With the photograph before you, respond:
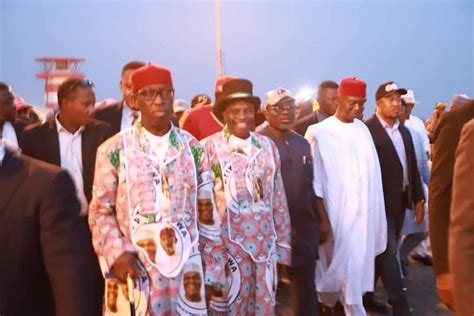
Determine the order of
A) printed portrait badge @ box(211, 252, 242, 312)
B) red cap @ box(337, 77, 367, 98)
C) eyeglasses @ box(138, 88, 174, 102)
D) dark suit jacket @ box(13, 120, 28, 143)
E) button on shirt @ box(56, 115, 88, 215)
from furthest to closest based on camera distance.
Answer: red cap @ box(337, 77, 367, 98) < dark suit jacket @ box(13, 120, 28, 143) < button on shirt @ box(56, 115, 88, 215) < printed portrait badge @ box(211, 252, 242, 312) < eyeglasses @ box(138, 88, 174, 102)

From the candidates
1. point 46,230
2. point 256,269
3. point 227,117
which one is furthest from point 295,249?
point 46,230

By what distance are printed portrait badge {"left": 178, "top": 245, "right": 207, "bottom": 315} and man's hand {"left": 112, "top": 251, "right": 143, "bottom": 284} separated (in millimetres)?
243

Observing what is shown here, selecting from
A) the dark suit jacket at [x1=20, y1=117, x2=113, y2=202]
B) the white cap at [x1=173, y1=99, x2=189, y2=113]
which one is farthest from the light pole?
the dark suit jacket at [x1=20, y1=117, x2=113, y2=202]

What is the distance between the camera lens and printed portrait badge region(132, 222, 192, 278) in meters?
3.25

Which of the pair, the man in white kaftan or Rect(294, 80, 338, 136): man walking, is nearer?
the man in white kaftan

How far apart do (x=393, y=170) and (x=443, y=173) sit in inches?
103

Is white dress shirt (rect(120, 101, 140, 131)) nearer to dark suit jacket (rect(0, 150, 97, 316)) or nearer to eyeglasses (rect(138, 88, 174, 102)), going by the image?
eyeglasses (rect(138, 88, 174, 102))

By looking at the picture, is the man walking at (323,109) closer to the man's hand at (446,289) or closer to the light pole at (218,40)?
the man's hand at (446,289)

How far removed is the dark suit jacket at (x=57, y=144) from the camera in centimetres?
435

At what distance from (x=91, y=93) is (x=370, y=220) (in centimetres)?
246

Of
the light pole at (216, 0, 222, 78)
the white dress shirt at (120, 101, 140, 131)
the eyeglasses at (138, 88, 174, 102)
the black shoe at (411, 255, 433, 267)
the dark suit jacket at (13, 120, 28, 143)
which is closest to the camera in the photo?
A: the eyeglasses at (138, 88, 174, 102)

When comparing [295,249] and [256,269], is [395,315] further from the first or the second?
[256,269]

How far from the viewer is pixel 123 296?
3.28 m

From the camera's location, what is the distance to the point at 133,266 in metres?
3.21
